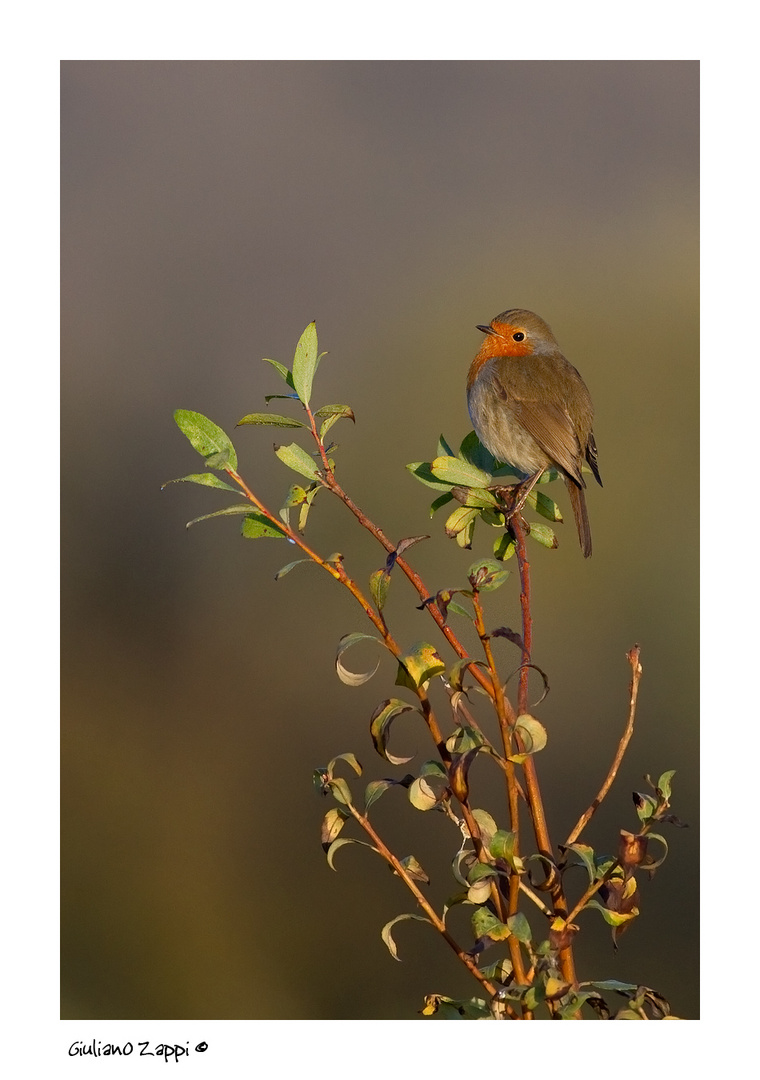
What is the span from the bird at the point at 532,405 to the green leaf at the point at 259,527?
3.40 ft

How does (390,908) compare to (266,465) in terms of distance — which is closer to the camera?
(390,908)

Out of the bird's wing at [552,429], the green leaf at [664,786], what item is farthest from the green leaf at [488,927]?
the bird's wing at [552,429]

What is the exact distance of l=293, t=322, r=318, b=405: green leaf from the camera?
3.87 ft

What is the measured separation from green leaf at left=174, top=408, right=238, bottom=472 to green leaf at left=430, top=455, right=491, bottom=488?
0.82 feet

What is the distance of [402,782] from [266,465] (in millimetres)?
2770

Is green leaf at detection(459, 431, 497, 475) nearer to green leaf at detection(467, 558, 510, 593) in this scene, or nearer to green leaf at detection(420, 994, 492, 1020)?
green leaf at detection(467, 558, 510, 593)

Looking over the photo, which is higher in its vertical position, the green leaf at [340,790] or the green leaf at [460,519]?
the green leaf at [460,519]

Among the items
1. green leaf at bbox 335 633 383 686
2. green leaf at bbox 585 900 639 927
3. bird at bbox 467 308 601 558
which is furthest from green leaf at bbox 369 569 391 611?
bird at bbox 467 308 601 558

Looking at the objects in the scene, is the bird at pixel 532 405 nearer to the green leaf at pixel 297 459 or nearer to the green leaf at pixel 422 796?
the green leaf at pixel 297 459

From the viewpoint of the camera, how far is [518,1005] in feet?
3.38

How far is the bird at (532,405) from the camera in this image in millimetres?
2193

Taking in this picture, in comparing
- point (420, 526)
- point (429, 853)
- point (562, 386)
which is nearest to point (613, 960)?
point (429, 853)

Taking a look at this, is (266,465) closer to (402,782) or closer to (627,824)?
(627,824)

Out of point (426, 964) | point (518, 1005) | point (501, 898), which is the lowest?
point (426, 964)
